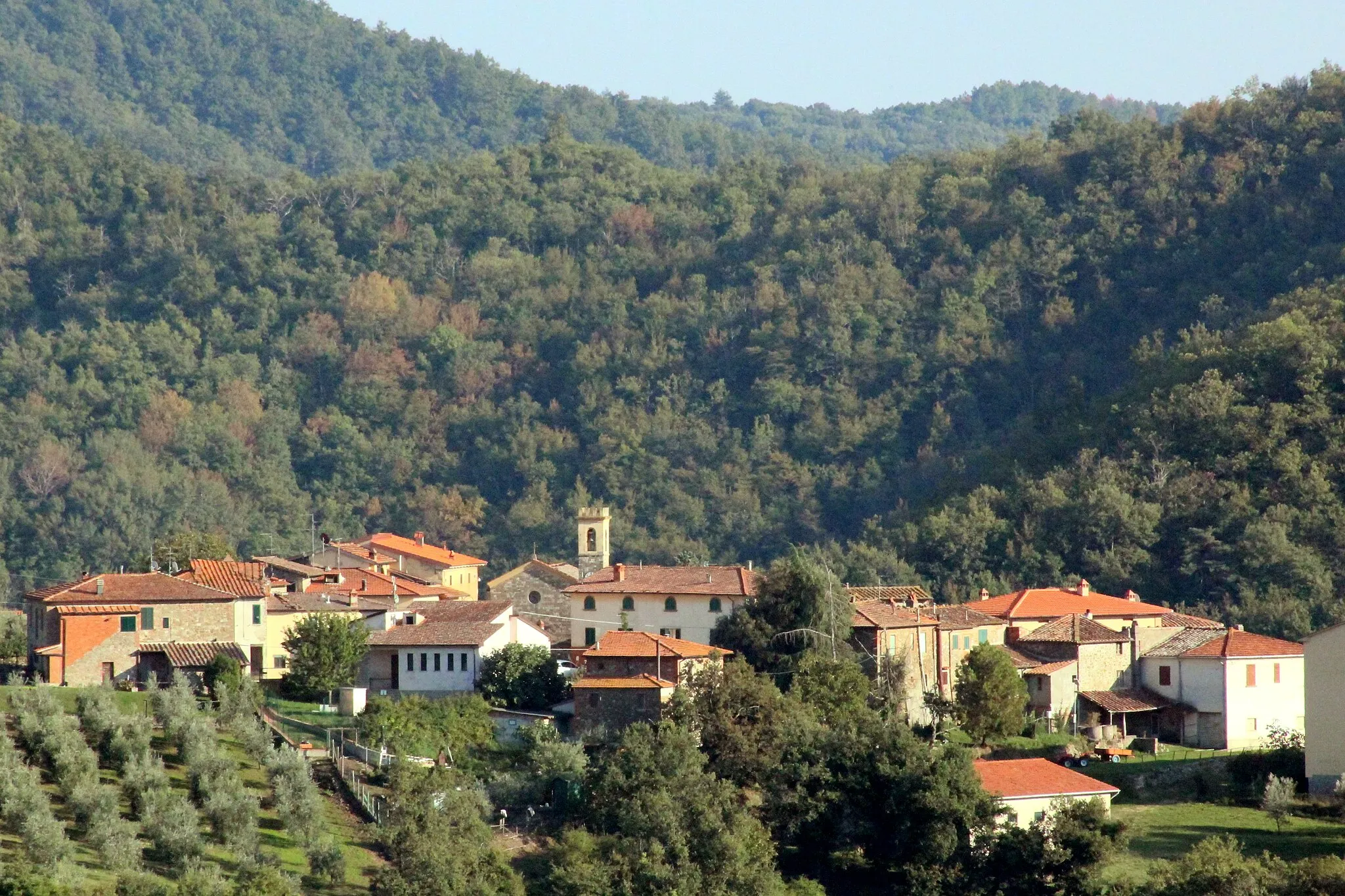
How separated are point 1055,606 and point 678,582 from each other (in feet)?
38.7

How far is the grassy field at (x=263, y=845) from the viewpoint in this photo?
40906 mm

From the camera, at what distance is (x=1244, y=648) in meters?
59.7

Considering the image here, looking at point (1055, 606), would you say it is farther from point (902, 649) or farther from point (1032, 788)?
point (1032, 788)

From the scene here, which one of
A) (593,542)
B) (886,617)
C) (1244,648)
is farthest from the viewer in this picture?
(593,542)

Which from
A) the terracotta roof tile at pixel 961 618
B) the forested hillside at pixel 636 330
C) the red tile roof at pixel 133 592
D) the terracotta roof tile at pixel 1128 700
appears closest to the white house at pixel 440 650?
the red tile roof at pixel 133 592

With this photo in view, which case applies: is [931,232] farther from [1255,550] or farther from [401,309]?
[1255,550]

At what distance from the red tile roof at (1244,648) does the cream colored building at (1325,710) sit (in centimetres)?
634

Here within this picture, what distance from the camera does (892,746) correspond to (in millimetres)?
49000

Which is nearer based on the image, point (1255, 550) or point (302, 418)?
point (1255, 550)

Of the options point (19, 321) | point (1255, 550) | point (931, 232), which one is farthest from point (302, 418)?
point (1255, 550)

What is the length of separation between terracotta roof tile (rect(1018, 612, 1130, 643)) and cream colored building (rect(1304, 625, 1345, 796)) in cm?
905

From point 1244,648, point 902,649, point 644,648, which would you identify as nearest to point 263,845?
point 644,648

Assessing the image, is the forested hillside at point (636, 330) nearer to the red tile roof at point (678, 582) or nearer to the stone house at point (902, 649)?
the red tile roof at point (678, 582)

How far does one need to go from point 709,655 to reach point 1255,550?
105 feet
